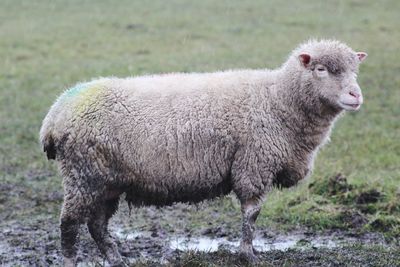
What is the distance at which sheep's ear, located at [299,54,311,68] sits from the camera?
21.4ft

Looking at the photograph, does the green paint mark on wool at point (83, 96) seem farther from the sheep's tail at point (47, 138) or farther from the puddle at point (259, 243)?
the puddle at point (259, 243)

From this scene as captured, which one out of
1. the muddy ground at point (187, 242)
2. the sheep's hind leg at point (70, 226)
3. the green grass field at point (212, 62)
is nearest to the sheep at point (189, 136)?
the sheep's hind leg at point (70, 226)

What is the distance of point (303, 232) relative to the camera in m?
8.01

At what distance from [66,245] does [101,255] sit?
2.15 feet

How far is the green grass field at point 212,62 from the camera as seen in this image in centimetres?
862

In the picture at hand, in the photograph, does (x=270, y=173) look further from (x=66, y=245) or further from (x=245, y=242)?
(x=66, y=245)

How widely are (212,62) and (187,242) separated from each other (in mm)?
8980

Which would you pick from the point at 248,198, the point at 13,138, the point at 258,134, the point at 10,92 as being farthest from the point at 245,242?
the point at 10,92

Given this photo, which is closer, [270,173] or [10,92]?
[270,173]

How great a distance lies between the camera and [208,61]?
1638 cm

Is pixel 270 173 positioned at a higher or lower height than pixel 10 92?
higher

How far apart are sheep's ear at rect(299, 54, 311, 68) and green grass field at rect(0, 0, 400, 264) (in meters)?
2.22

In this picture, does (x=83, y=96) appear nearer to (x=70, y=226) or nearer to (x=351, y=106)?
(x=70, y=226)

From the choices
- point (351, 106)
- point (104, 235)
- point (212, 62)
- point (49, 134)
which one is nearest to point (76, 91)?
point (49, 134)
